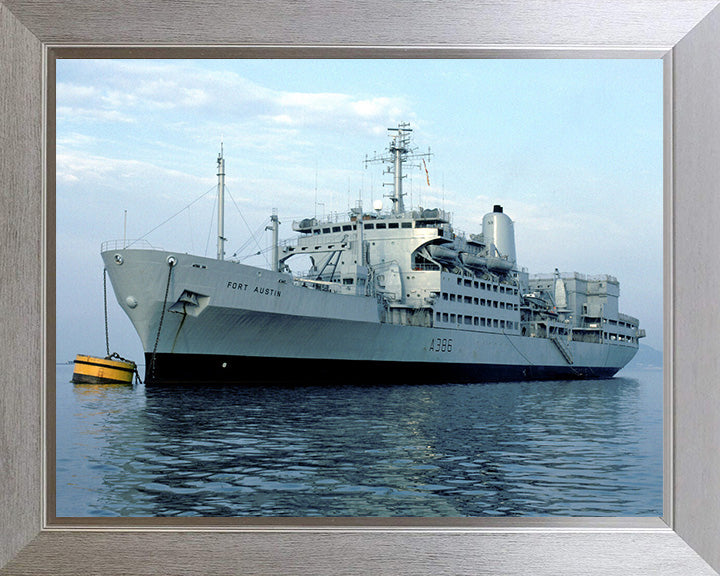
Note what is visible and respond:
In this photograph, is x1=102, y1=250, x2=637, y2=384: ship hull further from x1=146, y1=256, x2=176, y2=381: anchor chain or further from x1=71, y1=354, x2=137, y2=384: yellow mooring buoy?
x1=71, y1=354, x2=137, y2=384: yellow mooring buoy

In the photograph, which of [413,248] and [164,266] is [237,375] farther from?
[413,248]

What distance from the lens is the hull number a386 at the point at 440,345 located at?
20.2m

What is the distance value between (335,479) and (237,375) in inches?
422

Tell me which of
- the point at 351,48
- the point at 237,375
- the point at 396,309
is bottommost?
the point at 237,375

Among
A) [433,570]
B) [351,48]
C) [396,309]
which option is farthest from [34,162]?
[396,309]

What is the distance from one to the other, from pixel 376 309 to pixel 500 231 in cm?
1021

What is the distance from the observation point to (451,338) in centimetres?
2091

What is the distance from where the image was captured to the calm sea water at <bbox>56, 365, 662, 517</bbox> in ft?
16.6

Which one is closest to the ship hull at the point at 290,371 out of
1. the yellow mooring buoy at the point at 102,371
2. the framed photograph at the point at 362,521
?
the yellow mooring buoy at the point at 102,371

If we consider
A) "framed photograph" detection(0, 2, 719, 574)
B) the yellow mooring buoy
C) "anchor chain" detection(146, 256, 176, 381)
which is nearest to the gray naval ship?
"anchor chain" detection(146, 256, 176, 381)

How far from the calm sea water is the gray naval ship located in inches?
88.1

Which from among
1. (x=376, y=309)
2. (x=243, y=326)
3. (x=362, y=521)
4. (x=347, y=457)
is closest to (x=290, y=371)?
(x=243, y=326)

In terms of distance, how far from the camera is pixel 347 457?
7.30m

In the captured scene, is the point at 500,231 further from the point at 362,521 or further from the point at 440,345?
the point at 362,521
